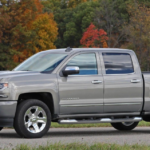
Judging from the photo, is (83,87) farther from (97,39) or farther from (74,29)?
(74,29)

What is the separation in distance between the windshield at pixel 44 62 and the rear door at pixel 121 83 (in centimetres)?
104

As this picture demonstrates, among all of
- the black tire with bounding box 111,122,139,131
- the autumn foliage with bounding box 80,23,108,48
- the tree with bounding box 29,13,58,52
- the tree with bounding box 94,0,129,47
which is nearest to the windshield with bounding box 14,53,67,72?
the black tire with bounding box 111,122,139,131

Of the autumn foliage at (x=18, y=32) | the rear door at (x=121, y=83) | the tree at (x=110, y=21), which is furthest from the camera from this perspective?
the tree at (x=110, y=21)

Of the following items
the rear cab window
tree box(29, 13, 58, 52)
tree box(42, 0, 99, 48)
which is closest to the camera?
the rear cab window

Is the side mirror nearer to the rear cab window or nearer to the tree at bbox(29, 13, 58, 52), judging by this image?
the rear cab window

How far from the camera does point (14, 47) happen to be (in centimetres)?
6006

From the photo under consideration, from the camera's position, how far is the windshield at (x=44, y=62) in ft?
37.6

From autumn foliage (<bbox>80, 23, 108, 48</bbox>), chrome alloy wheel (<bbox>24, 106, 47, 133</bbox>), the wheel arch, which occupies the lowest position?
autumn foliage (<bbox>80, 23, 108, 48</bbox>)

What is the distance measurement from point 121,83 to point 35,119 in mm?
2227

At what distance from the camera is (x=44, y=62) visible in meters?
11.7

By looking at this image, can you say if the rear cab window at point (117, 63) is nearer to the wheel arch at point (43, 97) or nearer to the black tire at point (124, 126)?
the wheel arch at point (43, 97)

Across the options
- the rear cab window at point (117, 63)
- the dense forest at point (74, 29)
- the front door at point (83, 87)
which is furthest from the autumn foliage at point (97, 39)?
the front door at point (83, 87)

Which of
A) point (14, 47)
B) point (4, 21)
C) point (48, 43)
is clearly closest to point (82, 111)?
point (4, 21)

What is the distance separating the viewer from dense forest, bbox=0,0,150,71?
53.0 meters
